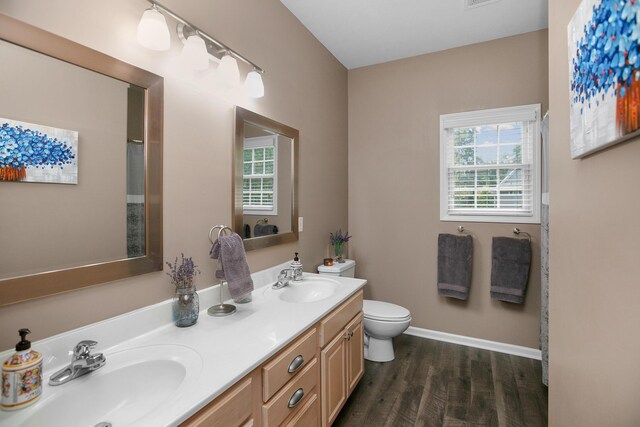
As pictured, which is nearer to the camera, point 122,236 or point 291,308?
point 122,236

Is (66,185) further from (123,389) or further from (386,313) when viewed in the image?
(386,313)

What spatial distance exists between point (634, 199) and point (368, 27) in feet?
8.06

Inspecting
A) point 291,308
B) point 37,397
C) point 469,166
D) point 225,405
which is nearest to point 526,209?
point 469,166

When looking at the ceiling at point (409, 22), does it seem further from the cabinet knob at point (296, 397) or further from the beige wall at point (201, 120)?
the cabinet knob at point (296, 397)

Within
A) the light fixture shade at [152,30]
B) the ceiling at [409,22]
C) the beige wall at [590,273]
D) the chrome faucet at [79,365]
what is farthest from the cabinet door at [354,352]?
the ceiling at [409,22]

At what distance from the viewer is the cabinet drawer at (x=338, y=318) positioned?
61.4 inches

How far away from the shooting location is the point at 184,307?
1338 millimetres

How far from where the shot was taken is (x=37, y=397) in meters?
0.83

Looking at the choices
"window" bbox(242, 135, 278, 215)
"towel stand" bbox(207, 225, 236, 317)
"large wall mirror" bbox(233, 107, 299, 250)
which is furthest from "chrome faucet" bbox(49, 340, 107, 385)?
"window" bbox(242, 135, 278, 215)

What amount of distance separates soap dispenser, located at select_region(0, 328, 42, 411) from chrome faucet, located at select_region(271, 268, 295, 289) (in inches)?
48.0

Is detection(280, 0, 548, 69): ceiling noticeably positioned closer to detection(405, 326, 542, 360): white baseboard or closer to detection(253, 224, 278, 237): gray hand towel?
detection(253, 224, 278, 237): gray hand towel

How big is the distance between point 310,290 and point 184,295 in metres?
0.95

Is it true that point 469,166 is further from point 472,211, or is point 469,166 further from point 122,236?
point 122,236

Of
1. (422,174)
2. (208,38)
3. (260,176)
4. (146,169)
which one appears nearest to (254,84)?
(208,38)
